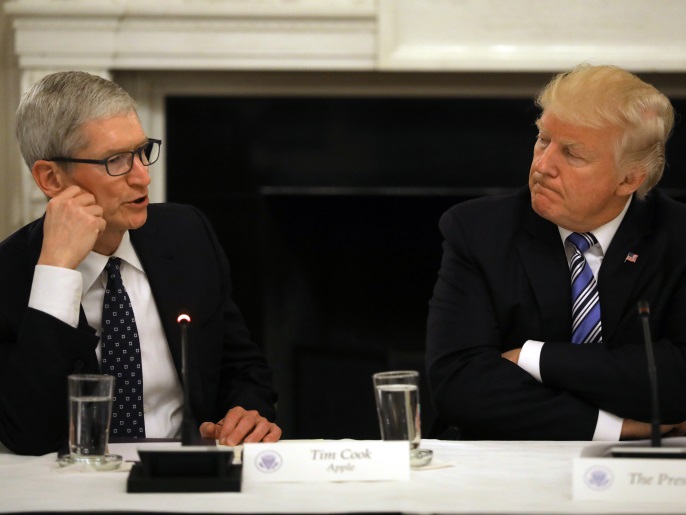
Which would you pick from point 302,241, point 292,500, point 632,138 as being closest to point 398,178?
point 302,241

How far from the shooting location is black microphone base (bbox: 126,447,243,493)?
1.47m

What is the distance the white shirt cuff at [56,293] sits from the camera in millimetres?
1838

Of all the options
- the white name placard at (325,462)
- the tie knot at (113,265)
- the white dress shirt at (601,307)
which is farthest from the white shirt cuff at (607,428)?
the tie knot at (113,265)

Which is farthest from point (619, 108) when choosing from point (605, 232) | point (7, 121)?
point (7, 121)

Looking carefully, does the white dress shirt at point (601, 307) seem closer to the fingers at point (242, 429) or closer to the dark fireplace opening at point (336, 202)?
the fingers at point (242, 429)

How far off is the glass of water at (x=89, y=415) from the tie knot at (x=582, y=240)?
1082 mm

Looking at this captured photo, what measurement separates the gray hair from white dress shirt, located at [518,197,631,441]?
94cm

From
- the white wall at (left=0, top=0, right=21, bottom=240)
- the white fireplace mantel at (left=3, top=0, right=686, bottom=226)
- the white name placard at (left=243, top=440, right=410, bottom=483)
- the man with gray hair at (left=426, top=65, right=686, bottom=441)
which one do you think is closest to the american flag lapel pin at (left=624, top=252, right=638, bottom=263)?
the man with gray hair at (left=426, top=65, right=686, bottom=441)

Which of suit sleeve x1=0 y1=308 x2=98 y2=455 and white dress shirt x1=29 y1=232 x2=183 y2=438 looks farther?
Result: white dress shirt x1=29 y1=232 x2=183 y2=438

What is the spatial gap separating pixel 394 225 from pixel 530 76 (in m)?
0.77

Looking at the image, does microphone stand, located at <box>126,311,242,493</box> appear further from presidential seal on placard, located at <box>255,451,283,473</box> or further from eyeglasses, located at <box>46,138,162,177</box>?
eyeglasses, located at <box>46,138,162,177</box>

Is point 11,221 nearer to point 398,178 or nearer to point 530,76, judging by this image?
point 398,178

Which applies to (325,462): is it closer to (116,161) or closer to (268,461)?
(268,461)

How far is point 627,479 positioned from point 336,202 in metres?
2.74
